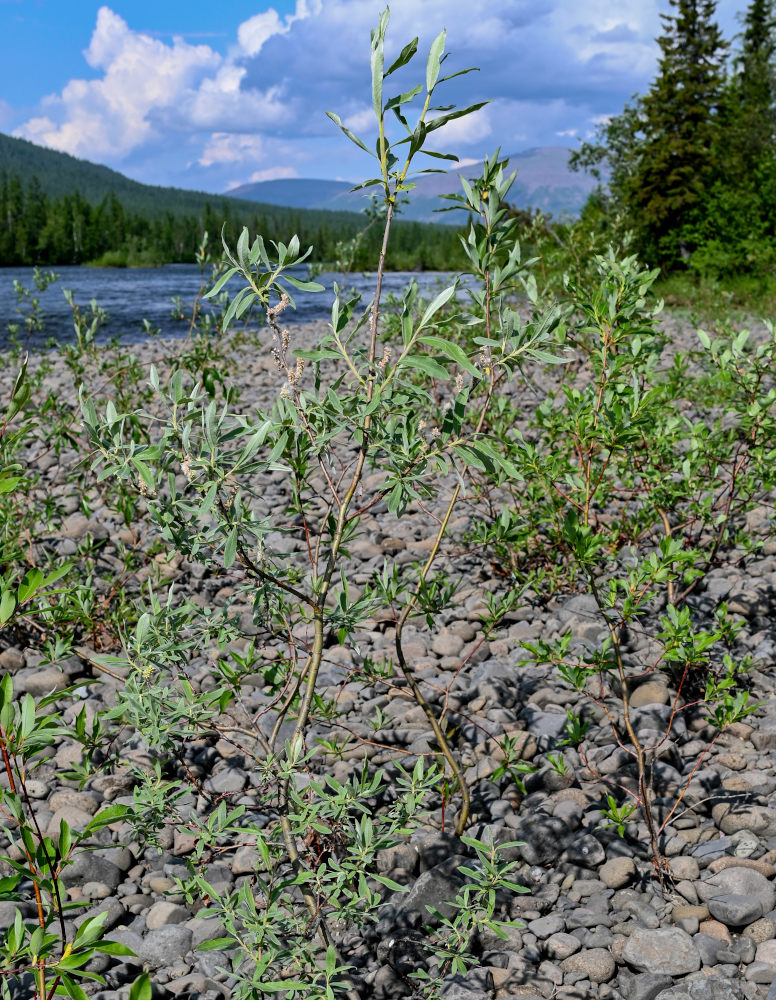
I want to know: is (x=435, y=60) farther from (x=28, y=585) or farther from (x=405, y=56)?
(x=28, y=585)

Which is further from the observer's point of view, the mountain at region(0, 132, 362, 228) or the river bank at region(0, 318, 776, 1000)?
the mountain at region(0, 132, 362, 228)

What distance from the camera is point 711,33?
93.3 feet

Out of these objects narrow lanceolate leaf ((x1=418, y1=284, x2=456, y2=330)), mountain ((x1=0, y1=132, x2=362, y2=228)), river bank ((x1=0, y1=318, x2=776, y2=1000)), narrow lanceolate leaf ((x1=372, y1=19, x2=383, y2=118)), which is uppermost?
mountain ((x1=0, y1=132, x2=362, y2=228))

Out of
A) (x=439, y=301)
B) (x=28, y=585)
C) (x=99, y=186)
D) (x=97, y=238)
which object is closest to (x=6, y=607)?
(x=28, y=585)

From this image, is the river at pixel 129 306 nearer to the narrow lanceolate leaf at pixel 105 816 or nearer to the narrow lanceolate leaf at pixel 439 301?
the narrow lanceolate leaf at pixel 439 301

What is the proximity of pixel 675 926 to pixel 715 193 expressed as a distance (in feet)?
91.9

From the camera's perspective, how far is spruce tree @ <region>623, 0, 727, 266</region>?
2702 cm

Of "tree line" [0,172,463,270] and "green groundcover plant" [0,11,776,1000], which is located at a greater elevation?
"tree line" [0,172,463,270]

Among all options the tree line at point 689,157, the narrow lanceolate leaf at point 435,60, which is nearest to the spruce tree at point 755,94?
the tree line at point 689,157

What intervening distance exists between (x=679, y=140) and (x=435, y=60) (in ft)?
95.9

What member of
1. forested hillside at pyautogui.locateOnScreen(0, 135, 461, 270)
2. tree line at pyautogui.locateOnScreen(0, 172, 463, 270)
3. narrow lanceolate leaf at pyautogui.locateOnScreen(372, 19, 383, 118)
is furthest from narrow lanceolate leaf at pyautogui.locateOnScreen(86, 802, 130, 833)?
tree line at pyautogui.locateOnScreen(0, 172, 463, 270)

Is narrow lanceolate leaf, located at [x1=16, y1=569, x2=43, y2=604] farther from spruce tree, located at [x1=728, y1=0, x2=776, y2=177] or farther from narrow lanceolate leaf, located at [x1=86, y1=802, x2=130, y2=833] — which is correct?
spruce tree, located at [x1=728, y1=0, x2=776, y2=177]

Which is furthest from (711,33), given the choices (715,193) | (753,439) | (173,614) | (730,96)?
(173,614)

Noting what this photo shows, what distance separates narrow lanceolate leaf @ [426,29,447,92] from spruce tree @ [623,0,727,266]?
27.3 metres
